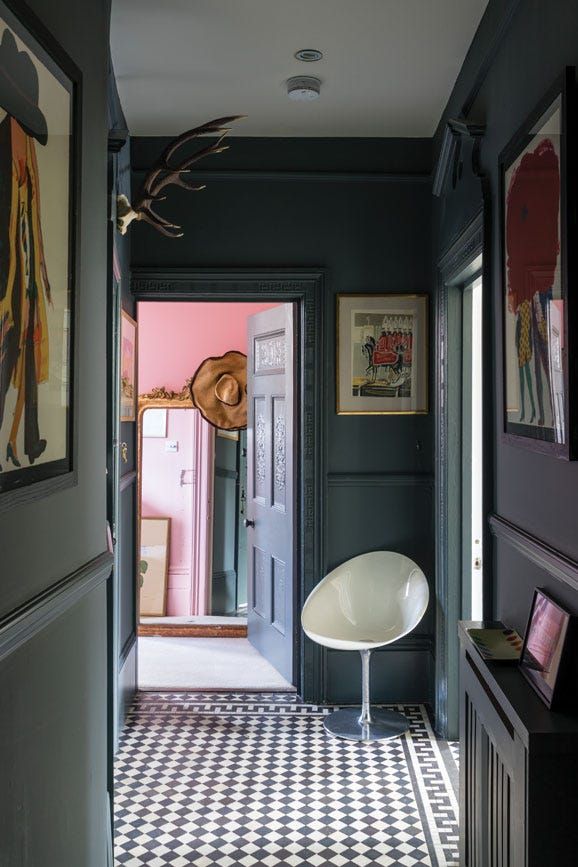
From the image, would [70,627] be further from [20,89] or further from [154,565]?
[154,565]

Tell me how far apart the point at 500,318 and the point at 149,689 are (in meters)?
2.88

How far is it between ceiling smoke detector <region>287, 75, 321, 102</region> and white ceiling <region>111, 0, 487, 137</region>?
0.03 meters

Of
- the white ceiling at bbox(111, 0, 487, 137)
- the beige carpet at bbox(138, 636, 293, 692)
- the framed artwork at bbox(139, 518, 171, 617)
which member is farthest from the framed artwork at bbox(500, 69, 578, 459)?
the framed artwork at bbox(139, 518, 171, 617)

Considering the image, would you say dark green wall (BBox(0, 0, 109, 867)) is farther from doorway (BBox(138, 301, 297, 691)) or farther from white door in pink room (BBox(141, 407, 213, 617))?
white door in pink room (BBox(141, 407, 213, 617))

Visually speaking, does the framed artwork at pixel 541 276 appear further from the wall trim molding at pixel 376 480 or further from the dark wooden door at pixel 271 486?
the dark wooden door at pixel 271 486

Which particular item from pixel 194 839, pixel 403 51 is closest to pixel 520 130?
pixel 403 51

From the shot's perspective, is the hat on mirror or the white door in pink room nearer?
the hat on mirror

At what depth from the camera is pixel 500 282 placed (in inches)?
104

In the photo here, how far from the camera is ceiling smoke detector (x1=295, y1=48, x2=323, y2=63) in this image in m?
3.22

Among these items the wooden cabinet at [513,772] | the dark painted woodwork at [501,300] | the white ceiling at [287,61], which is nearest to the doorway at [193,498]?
the white ceiling at [287,61]

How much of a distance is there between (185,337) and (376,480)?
8.14 ft

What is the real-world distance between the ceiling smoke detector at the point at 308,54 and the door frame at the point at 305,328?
1.16m

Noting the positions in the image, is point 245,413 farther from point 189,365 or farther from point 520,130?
point 520,130

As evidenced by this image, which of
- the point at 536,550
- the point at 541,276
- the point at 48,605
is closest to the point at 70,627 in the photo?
the point at 48,605
